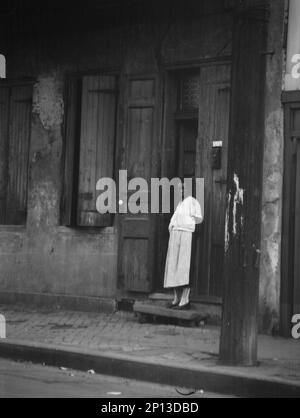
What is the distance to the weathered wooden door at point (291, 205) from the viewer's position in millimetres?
10219

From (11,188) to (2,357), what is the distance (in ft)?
15.7

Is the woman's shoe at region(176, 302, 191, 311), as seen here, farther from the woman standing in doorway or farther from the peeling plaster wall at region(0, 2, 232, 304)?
the peeling plaster wall at region(0, 2, 232, 304)

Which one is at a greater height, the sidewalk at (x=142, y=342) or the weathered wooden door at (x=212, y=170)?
the weathered wooden door at (x=212, y=170)

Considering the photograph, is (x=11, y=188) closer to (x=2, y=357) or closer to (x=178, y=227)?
(x=178, y=227)

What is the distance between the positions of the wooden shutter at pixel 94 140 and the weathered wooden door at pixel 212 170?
1.67 meters

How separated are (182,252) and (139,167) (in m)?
1.58

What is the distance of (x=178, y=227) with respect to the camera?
11055 mm

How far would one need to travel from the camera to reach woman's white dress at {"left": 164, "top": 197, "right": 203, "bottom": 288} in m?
11.0

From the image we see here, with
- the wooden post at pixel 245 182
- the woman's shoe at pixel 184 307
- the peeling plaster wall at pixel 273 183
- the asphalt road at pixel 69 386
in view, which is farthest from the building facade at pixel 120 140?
the asphalt road at pixel 69 386

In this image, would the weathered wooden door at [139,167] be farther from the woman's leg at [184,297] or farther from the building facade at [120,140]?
the woman's leg at [184,297]

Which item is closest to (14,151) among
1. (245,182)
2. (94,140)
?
(94,140)

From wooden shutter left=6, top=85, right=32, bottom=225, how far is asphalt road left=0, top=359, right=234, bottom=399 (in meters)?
5.17

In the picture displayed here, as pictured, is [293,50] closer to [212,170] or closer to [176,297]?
[212,170]

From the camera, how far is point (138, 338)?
9703 mm
